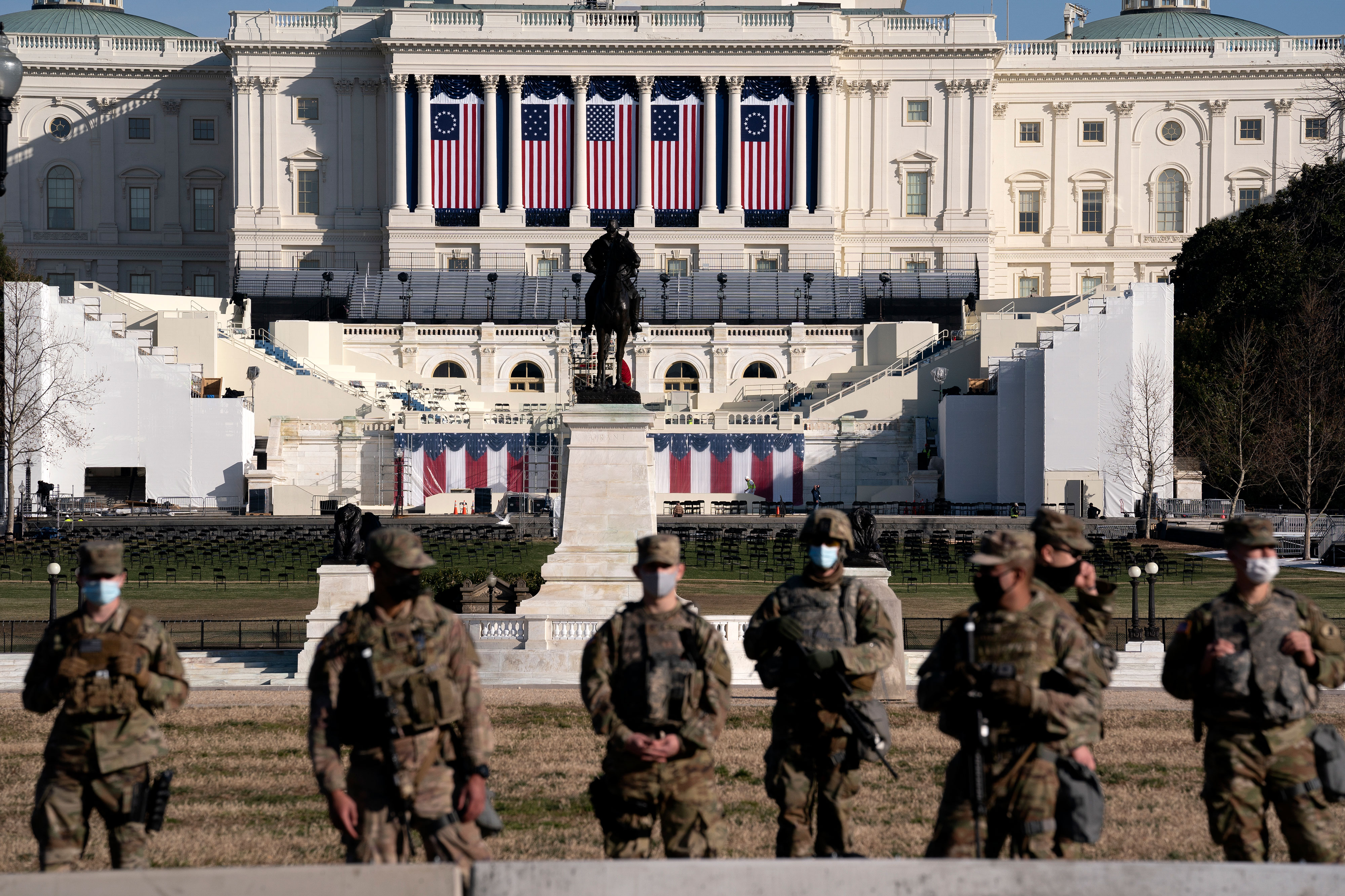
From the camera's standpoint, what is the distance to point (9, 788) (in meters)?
15.3

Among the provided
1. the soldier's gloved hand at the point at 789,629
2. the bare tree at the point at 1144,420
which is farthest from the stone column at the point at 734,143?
the soldier's gloved hand at the point at 789,629

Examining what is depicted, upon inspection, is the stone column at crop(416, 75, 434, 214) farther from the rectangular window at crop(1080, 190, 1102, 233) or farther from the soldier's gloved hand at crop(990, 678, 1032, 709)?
the soldier's gloved hand at crop(990, 678, 1032, 709)

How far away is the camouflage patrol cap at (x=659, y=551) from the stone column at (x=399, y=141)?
91588 mm

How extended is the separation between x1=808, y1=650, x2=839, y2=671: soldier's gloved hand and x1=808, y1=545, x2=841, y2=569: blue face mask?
0.61 metres

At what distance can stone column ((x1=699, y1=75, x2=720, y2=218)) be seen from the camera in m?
100

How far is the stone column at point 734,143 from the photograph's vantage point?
100750mm

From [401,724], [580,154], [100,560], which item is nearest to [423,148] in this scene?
[580,154]

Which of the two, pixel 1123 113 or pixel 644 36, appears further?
pixel 1123 113

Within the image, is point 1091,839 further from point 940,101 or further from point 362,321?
point 940,101

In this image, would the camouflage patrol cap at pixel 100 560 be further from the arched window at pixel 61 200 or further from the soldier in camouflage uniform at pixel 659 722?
the arched window at pixel 61 200

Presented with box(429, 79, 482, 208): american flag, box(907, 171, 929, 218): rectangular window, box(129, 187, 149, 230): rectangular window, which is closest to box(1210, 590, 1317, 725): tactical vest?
box(429, 79, 482, 208): american flag

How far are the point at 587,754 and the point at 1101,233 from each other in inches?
3848

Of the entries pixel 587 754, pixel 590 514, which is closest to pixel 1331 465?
pixel 590 514

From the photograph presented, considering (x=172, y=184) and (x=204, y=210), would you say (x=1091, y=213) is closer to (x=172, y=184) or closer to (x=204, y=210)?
(x=204, y=210)
